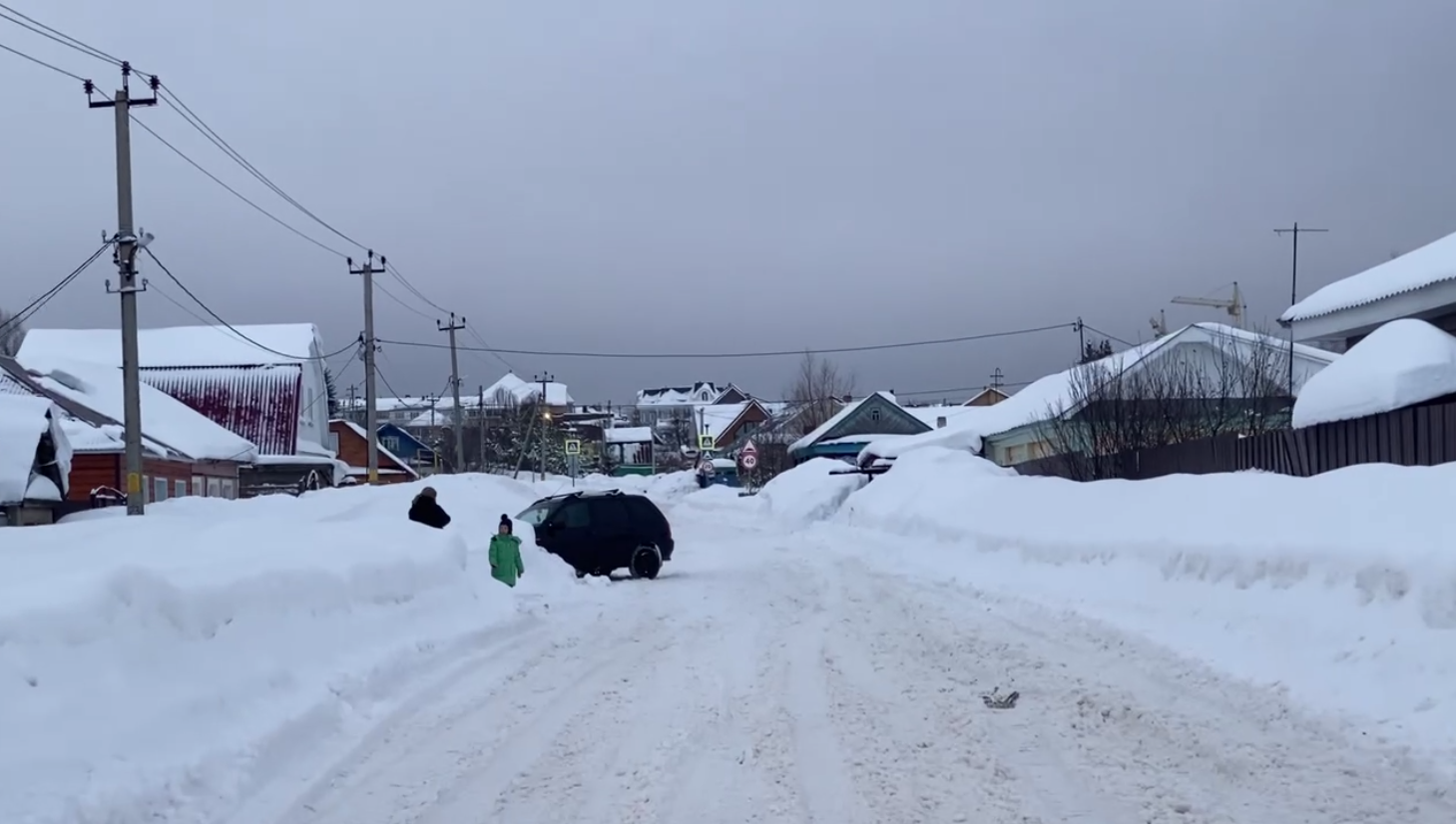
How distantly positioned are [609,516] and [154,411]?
92.5 feet

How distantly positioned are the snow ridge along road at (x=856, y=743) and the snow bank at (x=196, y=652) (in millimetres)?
491

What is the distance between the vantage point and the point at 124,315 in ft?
79.5

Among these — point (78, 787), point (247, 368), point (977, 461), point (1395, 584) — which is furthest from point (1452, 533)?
point (247, 368)

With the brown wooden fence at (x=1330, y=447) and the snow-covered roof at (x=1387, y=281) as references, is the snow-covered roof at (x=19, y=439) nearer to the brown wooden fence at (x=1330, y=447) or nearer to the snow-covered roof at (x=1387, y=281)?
the brown wooden fence at (x=1330, y=447)

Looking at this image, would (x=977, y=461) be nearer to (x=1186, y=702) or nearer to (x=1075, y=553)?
(x=1075, y=553)

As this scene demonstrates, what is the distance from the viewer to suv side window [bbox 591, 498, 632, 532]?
23344 mm

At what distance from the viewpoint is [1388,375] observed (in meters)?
17.2

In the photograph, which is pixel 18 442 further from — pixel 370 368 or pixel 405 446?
pixel 405 446

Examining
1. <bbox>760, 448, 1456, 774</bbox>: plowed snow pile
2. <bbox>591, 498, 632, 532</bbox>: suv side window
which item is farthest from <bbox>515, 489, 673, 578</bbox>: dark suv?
<bbox>760, 448, 1456, 774</bbox>: plowed snow pile

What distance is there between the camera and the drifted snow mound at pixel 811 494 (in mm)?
42281

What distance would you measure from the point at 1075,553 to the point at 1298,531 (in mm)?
5601

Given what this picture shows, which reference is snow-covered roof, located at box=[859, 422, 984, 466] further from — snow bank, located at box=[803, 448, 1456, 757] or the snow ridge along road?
the snow ridge along road

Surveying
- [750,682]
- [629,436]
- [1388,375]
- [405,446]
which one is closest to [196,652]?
[750,682]

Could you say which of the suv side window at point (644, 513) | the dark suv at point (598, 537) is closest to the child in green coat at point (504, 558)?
the dark suv at point (598, 537)
